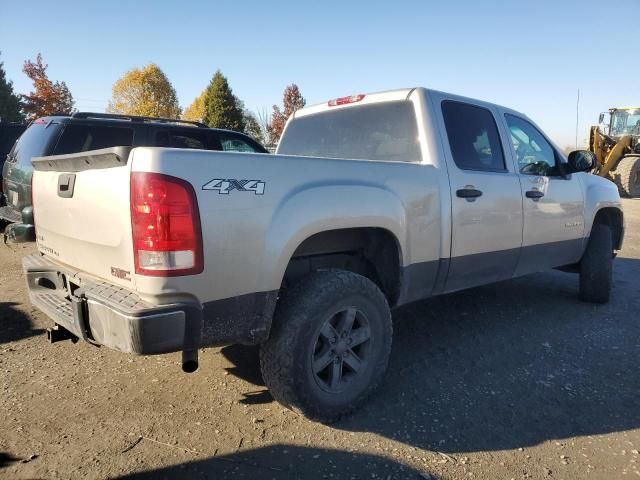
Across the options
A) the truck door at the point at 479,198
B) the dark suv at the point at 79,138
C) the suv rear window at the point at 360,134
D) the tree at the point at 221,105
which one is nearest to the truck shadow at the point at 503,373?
the truck door at the point at 479,198

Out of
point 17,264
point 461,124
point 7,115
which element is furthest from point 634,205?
point 7,115

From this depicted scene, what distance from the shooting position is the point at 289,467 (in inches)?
93.6

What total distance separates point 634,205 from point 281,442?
54.4ft

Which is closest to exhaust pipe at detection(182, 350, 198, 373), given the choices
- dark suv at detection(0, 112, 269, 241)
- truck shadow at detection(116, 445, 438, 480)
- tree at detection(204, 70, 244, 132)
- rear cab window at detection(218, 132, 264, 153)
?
truck shadow at detection(116, 445, 438, 480)

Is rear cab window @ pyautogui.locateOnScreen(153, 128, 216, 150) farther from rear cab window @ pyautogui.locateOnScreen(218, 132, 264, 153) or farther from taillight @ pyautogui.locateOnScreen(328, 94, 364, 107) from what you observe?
taillight @ pyautogui.locateOnScreen(328, 94, 364, 107)

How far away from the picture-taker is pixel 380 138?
376 cm

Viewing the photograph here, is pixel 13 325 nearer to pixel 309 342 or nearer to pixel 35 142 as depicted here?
pixel 35 142

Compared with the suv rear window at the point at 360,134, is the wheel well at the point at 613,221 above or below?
below

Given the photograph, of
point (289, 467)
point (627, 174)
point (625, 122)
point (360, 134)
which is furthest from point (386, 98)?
point (625, 122)

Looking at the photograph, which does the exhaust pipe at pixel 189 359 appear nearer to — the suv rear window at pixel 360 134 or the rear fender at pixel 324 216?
the rear fender at pixel 324 216

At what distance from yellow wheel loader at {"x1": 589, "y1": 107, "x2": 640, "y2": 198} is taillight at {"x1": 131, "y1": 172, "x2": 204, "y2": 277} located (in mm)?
16993

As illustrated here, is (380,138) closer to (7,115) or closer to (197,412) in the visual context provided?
(197,412)

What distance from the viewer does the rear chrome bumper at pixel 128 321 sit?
6.74 ft

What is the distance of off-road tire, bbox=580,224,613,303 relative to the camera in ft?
16.2
